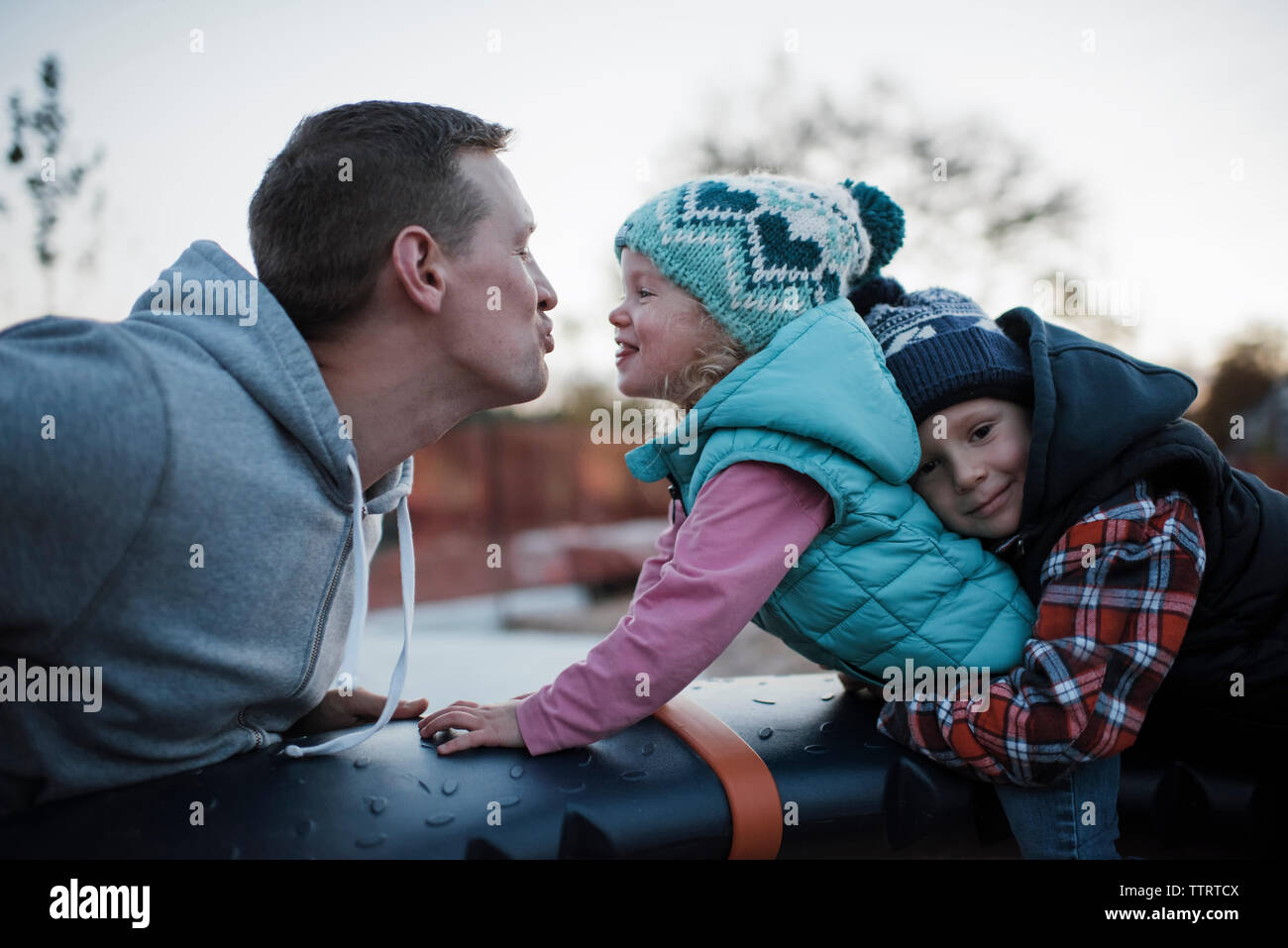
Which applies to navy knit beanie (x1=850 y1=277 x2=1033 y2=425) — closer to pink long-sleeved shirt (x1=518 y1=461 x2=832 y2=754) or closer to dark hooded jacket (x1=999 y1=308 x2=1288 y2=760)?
dark hooded jacket (x1=999 y1=308 x2=1288 y2=760)

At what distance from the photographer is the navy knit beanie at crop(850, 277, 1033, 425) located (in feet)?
5.26

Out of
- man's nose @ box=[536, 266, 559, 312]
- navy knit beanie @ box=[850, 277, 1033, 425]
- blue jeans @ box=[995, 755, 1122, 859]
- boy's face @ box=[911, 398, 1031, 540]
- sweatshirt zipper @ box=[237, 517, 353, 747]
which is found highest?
man's nose @ box=[536, 266, 559, 312]

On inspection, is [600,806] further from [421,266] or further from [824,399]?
[421,266]

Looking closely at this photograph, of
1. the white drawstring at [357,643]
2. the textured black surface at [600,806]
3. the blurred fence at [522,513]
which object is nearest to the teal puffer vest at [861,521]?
the textured black surface at [600,806]

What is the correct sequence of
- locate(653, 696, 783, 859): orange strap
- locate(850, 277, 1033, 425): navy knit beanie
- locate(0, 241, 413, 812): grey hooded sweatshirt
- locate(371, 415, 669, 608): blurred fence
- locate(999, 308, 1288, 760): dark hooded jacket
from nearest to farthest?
locate(0, 241, 413, 812): grey hooded sweatshirt, locate(653, 696, 783, 859): orange strap, locate(999, 308, 1288, 760): dark hooded jacket, locate(850, 277, 1033, 425): navy knit beanie, locate(371, 415, 669, 608): blurred fence

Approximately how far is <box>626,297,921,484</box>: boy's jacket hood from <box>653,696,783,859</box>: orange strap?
566mm

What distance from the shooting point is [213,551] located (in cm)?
128

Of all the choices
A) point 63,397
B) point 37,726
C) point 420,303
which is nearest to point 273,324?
point 420,303

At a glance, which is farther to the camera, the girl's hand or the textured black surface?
the girl's hand

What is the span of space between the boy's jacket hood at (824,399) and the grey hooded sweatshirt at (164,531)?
706mm

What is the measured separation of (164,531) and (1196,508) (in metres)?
1.70

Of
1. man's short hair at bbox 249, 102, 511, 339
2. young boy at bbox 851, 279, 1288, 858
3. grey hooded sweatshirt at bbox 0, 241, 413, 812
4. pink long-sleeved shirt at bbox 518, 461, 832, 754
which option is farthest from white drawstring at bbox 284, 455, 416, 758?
young boy at bbox 851, 279, 1288, 858

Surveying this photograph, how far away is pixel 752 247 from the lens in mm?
1732
